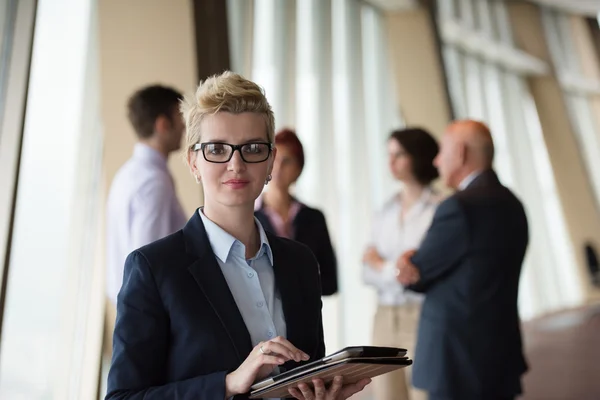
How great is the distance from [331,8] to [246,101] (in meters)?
3.88

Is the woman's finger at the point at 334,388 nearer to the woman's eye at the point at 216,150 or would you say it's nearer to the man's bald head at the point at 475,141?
the woman's eye at the point at 216,150

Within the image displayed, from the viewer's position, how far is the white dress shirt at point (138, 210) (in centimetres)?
282

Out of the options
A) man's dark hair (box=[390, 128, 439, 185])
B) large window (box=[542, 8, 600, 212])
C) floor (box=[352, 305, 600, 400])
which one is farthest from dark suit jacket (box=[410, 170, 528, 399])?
large window (box=[542, 8, 600, 212])

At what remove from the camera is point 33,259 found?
9.47ft

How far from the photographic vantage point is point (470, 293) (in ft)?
9.87

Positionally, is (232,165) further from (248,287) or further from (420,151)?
(420,151)

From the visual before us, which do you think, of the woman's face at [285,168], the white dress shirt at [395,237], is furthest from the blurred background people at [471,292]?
the woman's face at [285,168]

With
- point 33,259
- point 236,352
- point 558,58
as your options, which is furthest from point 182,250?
point 558,58

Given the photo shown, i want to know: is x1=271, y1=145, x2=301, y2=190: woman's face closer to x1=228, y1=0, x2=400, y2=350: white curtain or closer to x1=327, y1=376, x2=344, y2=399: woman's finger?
x1=228, y1=0, x2=400, y2=350: white curtain

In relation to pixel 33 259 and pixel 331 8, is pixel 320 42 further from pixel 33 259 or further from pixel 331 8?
pixel 33 259

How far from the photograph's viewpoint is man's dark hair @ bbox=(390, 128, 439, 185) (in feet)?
12.8

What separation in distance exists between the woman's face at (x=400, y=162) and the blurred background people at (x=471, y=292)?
790 millimetres

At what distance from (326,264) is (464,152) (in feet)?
3.05

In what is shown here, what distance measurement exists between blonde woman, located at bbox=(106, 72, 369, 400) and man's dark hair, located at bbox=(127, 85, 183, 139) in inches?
71.0
